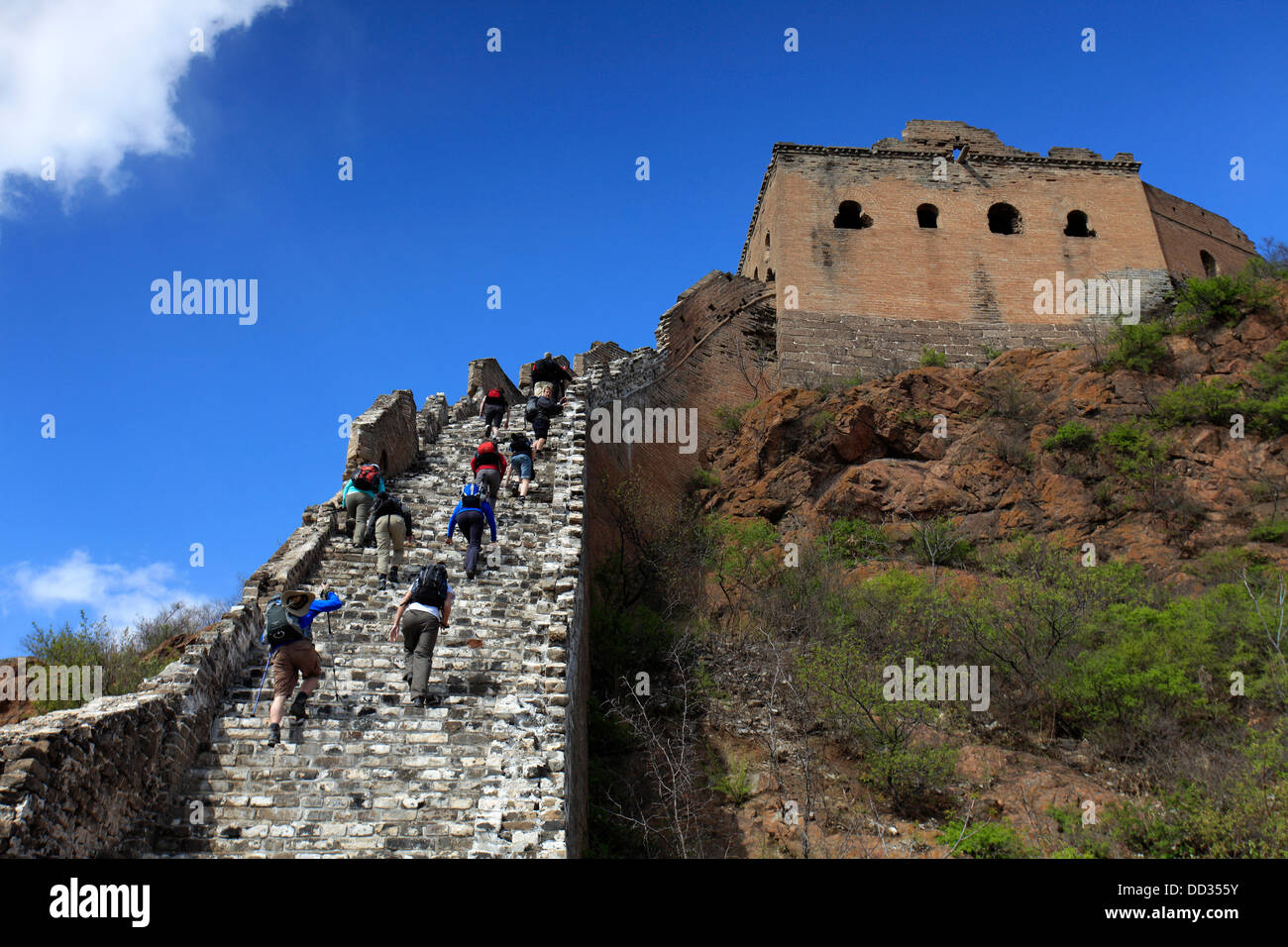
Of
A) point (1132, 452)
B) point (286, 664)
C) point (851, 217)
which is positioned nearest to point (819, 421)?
point (1132, 452)

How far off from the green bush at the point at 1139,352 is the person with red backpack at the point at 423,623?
1871 centimetres

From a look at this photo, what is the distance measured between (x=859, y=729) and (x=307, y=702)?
6.97 metres

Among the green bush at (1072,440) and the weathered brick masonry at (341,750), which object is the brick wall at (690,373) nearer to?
the green bush at (1072,440)

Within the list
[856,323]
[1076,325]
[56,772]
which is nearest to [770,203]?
[856,323]

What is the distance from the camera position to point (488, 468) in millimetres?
12625

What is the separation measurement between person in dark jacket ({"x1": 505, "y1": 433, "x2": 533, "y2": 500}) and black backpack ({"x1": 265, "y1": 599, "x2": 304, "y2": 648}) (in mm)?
4942

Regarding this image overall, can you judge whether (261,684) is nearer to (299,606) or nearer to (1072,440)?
(299,606)

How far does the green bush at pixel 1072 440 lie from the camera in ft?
65.1

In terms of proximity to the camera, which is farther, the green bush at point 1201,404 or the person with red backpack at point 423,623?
the green bush at point 1201,404

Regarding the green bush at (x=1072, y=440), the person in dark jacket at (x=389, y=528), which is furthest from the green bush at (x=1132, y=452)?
the person in dark jacket at (x=389, y=528)

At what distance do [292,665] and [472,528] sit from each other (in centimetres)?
309

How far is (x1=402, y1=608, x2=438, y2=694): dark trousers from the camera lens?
8516 mm

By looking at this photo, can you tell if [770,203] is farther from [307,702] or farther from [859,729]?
[307,702]

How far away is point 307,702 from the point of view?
27.3 feet
